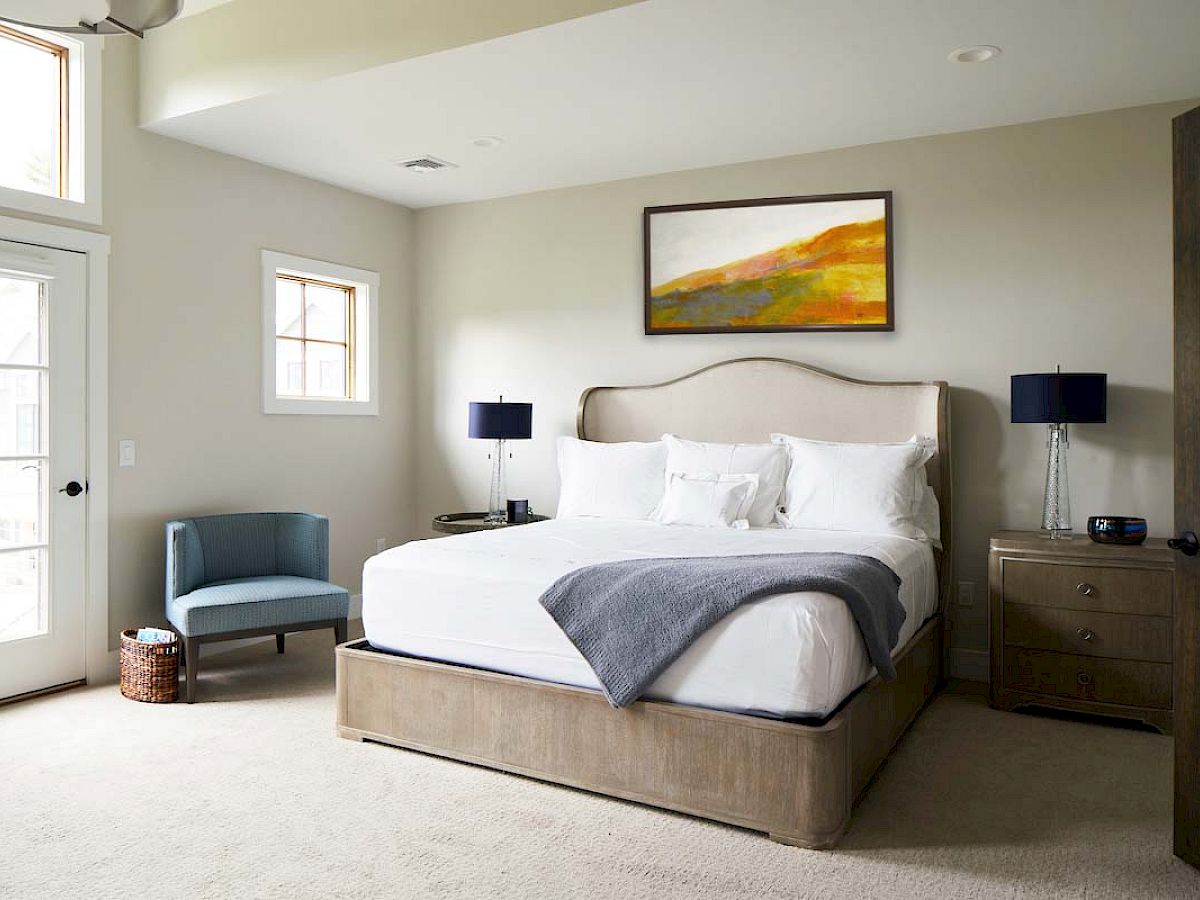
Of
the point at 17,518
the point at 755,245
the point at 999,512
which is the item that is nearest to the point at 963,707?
the point at 999,512

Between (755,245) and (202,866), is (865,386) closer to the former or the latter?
(755,245)

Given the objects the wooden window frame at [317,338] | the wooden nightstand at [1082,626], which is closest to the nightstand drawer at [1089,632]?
the wooden nightstand at [1082,626]

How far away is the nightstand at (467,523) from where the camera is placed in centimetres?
501

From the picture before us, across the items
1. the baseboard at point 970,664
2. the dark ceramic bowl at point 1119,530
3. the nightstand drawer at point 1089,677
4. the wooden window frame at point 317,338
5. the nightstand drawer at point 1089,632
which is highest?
the wooden window frame at point 317,338

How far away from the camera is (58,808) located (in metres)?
2.85

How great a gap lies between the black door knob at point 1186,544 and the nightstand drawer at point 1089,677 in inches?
55.3

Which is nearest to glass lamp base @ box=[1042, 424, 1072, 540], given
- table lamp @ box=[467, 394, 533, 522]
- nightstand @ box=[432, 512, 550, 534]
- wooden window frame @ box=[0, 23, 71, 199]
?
nightstand @ box=[432, 512, 550, 534]

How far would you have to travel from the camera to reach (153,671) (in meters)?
3.89

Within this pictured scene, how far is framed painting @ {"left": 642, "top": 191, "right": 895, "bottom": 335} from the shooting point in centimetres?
458

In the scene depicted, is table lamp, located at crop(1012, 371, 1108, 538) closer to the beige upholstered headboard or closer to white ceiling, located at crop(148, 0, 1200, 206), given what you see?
the beige upholstered headboard

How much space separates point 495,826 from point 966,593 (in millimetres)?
2654

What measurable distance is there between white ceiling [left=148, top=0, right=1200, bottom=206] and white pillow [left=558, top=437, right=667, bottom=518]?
1.50 metres

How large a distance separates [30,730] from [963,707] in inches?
145

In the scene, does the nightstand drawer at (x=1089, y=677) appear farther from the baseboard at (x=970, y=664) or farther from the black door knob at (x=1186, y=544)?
the black door knob at (x=1186, y=544)
